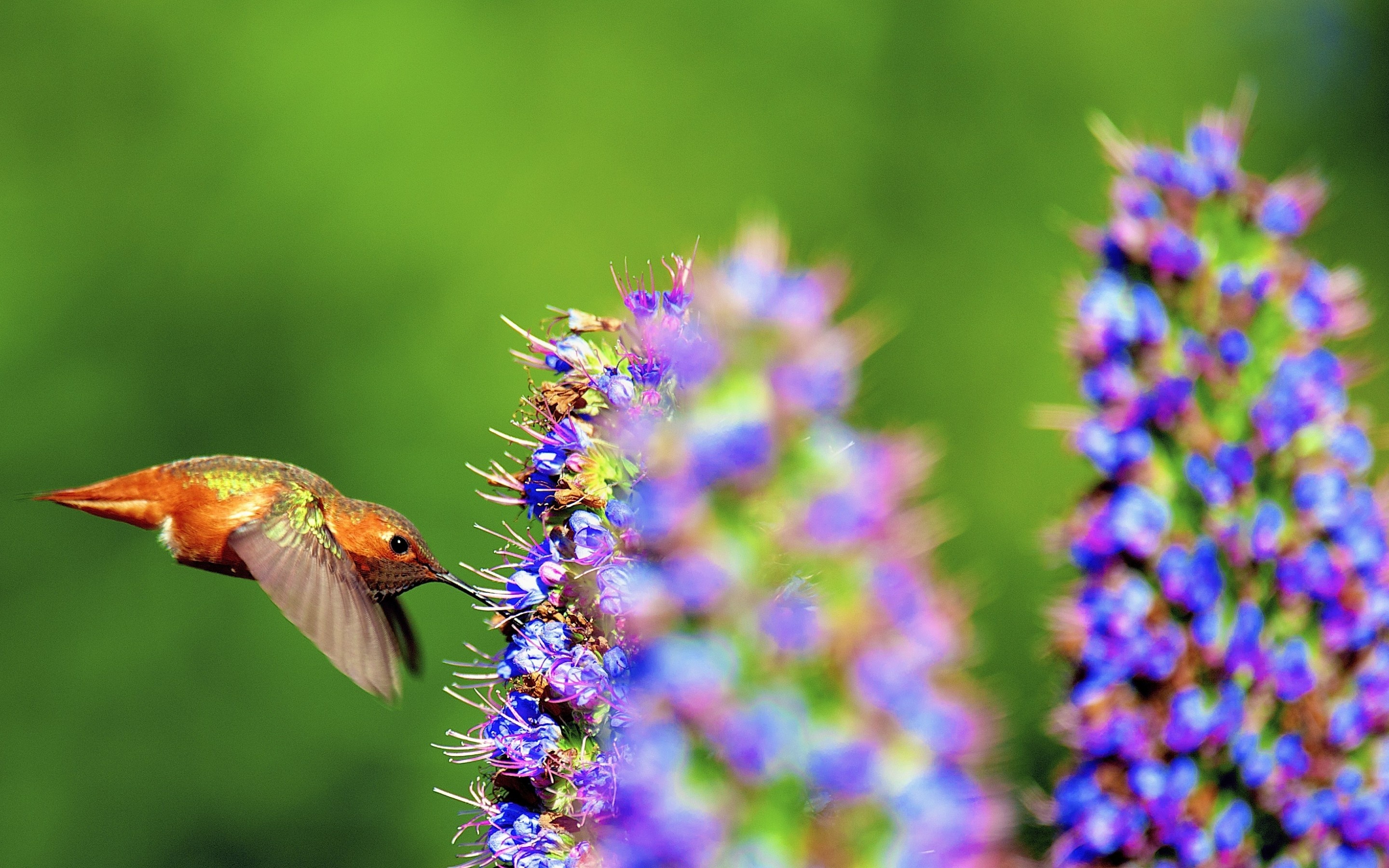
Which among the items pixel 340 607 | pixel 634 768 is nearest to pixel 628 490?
pixel 634 768

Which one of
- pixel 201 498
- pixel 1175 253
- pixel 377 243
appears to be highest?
pixel 377 243

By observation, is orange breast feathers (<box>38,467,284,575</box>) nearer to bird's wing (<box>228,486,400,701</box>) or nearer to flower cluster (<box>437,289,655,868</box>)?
bird's wing (<box>228,486,400,701</box>)

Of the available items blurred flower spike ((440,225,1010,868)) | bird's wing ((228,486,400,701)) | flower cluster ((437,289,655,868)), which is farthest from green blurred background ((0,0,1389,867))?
blurred flower spike ((440,225,1010,868))

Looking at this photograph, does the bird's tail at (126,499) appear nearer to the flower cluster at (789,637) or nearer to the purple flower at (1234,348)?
the flower cluster at (789,637)

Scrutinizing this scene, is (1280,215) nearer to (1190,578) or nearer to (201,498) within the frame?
(1190,578)

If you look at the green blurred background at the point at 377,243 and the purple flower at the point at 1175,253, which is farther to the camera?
the green blurred background at the point at 377,243

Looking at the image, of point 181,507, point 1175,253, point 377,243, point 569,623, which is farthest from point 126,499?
point 377,243

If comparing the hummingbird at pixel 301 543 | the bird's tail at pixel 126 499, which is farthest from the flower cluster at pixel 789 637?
the bird's tail at pixel 126 499
